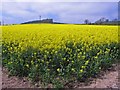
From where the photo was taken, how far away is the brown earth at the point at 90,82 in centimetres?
595

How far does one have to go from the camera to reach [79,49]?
839 centimetres

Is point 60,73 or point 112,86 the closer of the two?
point 112,86

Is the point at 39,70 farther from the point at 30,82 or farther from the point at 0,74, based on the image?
the point at 0,74

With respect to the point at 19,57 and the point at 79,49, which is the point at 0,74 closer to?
the point at 19,57

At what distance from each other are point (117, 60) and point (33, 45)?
8.04 ft

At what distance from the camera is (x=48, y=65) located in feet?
22.5

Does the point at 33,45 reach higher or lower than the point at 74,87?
higher

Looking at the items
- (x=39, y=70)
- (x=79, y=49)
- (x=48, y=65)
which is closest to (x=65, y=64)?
(x=48, y=65)

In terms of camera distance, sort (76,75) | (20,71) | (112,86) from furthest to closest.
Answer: (20,71)
(76,75)
(112,86)

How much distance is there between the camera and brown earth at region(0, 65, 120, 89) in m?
5.95

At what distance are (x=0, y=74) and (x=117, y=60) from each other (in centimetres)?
329

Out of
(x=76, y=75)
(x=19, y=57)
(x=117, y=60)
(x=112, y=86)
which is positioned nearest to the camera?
(x=112, y=86)

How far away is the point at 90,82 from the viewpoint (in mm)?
6133

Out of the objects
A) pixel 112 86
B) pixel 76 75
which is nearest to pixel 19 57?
pixel 76 75
